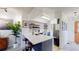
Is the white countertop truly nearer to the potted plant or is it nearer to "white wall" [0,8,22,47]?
the potted plant

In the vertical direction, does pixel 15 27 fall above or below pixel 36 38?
above

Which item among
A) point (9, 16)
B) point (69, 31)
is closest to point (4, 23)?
point (9, 16)

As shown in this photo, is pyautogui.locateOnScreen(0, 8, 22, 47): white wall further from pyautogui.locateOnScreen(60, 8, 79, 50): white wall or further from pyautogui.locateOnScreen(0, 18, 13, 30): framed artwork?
pyautogui.locateOnScreen(60, 8, 79, 50): white wall

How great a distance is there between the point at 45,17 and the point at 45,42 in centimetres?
46

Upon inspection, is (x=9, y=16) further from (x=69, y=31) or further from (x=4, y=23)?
(x=69, y=31)

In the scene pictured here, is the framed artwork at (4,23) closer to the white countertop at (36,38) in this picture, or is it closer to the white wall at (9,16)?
the white wall at (9,16)

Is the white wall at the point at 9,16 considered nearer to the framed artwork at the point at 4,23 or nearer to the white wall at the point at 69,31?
the framed artwork at the point at 4,23

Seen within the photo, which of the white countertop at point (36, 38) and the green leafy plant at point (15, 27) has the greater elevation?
the green leafy plant at point (15, 27)

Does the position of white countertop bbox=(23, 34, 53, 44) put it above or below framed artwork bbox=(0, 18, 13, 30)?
below

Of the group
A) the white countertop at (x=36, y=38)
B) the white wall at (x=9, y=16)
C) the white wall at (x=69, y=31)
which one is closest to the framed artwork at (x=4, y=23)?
the white wall at (x=9, y=16)

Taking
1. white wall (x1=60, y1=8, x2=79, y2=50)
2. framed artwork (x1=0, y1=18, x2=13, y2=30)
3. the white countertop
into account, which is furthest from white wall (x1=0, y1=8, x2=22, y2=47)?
white wall (x1=60, y1=8, x2=79, y2=50)

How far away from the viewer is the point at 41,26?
2.16m
